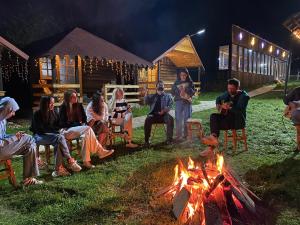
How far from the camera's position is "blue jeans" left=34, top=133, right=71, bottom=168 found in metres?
5.42

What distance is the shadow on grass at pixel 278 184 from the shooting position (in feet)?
13.5

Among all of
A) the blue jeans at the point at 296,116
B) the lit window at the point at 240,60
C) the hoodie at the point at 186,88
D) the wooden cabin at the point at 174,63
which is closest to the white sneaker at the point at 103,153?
the hoodie at the point at 186,88

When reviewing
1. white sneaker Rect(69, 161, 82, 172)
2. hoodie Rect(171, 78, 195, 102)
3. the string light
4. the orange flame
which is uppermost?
the string light

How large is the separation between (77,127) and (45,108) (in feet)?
2.60

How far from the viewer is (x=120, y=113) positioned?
25.1 feet

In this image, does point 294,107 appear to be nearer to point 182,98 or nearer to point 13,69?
point 182,98

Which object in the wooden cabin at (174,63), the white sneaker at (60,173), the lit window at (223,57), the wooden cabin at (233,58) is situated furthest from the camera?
the lit window at (223,57)

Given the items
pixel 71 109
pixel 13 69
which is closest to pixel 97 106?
pixel 71 109

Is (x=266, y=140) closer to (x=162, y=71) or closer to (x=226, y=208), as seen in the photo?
(x=226, y=208)

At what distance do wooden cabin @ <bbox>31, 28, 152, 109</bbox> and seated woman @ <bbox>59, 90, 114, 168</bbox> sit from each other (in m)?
6.14

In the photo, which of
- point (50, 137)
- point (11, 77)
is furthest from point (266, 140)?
point (11, 77)

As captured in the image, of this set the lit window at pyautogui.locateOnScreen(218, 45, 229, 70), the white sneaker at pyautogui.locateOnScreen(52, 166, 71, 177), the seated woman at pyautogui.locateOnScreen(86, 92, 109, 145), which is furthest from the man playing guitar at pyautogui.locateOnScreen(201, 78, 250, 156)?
the lit window at pyautogui.locateOnScreen(218, 45, 229, 70)

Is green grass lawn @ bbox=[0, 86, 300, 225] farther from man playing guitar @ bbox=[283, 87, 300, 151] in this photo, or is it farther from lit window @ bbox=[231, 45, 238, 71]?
lit window @ bbox=[231, 45, 238, 71]

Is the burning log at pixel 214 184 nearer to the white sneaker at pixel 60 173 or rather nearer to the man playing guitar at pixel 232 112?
the white sneaker at pixel 60 173
